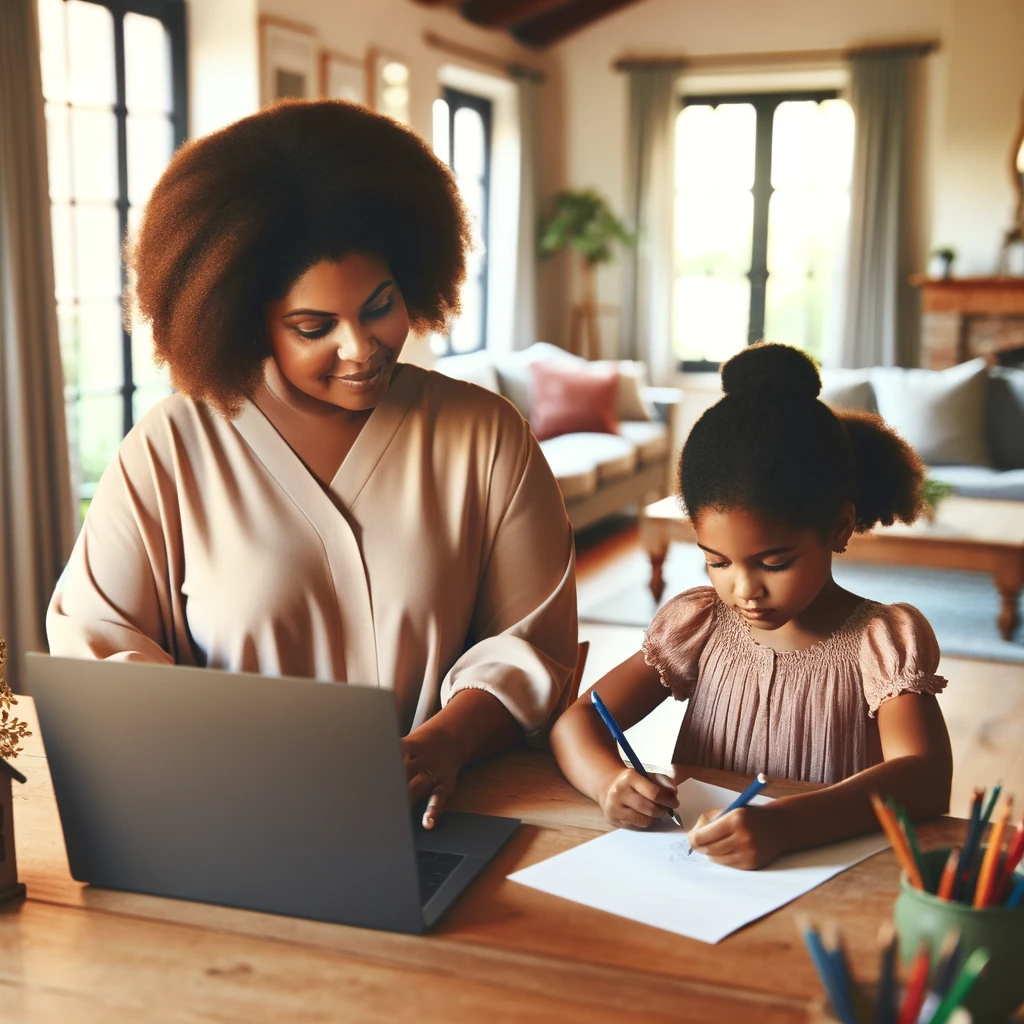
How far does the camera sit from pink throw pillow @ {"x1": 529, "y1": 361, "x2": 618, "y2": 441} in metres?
6.63

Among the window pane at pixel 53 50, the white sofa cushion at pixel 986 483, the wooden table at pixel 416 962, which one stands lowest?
the white sofa cushion at pixel 986 483

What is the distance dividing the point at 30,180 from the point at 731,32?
16.8 feet

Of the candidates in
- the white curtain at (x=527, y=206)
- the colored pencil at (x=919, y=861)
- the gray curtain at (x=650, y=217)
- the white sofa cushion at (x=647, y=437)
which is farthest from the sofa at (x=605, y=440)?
the colored pencil at (x=919, y=861)

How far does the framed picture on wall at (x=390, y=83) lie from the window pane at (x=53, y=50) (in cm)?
192

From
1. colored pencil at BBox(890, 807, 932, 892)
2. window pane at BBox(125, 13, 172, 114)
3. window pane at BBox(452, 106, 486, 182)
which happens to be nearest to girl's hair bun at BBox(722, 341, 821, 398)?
colored pencil at BBox(890, 807, 932, 892)

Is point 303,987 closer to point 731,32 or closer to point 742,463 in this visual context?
point 742,463

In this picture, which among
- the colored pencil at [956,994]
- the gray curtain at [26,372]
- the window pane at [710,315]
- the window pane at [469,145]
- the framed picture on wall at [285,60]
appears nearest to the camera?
the colored pencil at [956,994]

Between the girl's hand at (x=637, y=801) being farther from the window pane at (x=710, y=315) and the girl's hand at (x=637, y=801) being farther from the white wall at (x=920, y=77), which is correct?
the window pane at (x=710, y=315)

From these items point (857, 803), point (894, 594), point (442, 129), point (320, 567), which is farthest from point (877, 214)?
point (857, 803)

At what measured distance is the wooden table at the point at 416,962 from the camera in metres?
0.89

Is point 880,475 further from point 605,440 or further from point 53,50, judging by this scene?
point 605,440

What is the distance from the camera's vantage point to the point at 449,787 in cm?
127

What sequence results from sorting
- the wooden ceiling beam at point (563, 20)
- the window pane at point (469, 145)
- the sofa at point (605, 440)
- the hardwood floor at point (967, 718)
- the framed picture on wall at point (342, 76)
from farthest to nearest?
the wooden ceiling beam at point (563, 20) < the window pane at point (469, 145) < the sofa at point (605, 440) < the framed picture on wall at point (342, 76) < the hardwood floor at point (967, 718)

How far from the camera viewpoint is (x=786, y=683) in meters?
1.47
